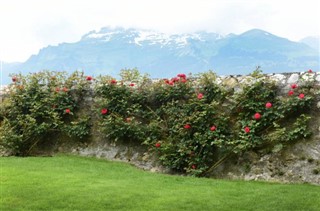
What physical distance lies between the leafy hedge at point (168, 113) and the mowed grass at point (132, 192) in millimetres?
1494

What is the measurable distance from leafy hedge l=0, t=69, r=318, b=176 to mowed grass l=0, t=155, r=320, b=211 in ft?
4.90

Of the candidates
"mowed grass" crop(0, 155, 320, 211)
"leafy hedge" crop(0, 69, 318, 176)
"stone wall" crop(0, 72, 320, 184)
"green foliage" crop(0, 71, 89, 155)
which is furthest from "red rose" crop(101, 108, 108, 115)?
"mowed grass" crop(0, 155, 320, 211)

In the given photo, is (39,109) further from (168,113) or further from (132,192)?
(132,192)

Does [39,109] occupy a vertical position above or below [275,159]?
above

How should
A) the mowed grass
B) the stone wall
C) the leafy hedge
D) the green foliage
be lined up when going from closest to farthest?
the mowed grass
the stone wall
the leafy hedge
the green foliage

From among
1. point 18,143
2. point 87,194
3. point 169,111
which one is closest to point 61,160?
point 18,143

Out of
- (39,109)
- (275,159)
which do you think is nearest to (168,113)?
(275,159)

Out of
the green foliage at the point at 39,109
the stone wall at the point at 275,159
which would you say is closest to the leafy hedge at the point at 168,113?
the green foliage at the point at 39,109

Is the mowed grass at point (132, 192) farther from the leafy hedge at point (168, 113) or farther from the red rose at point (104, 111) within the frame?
the red rose at point (104, 111)

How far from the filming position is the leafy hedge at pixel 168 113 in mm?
10953

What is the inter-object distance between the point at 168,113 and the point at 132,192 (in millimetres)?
4557

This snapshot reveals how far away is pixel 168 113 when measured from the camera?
12273 mm

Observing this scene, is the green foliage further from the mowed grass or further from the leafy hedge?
the mowed grass

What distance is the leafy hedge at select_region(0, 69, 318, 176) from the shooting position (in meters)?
11.0
